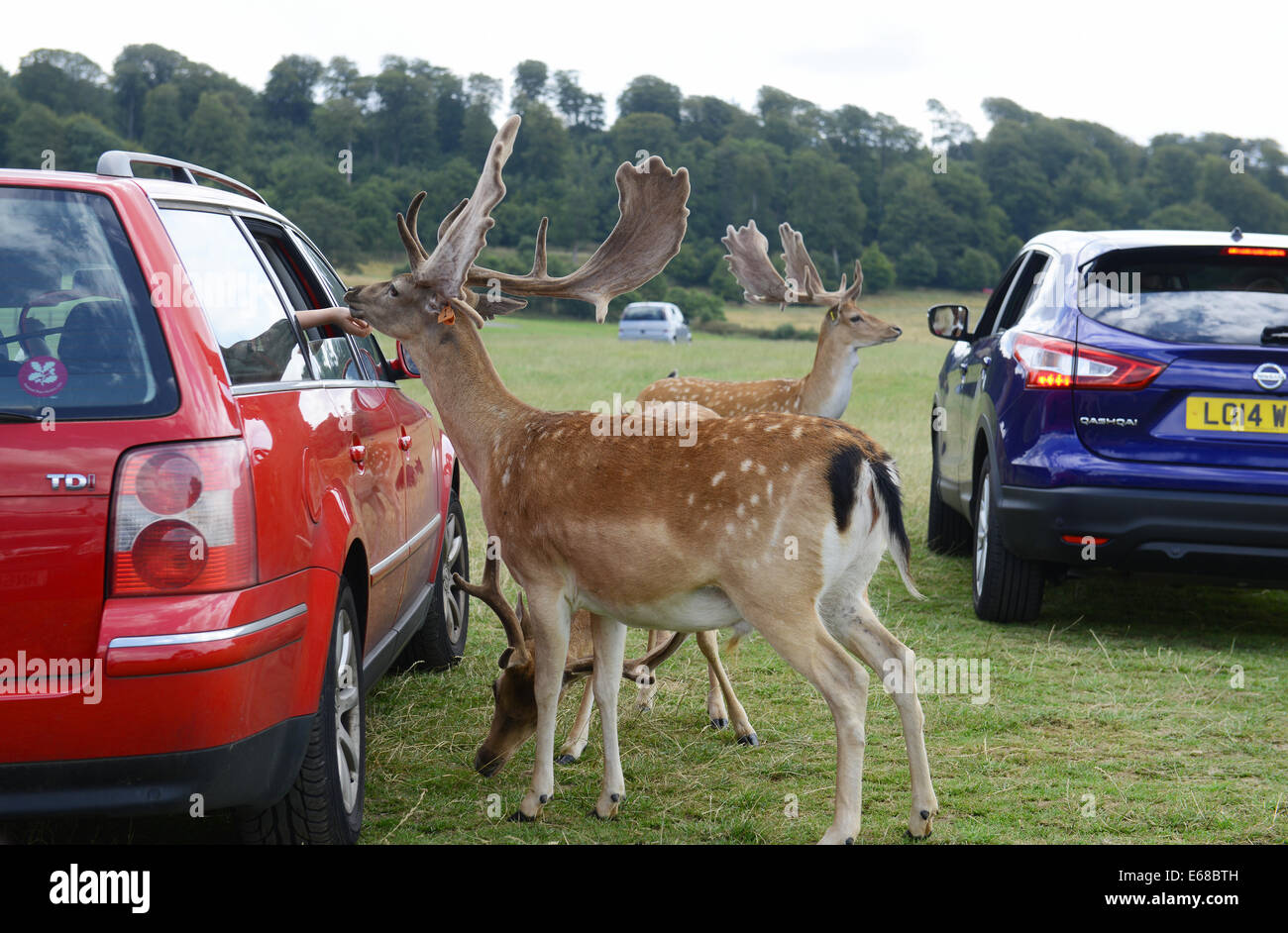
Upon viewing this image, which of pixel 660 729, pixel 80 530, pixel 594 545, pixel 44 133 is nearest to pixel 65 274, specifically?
pixel 80 530

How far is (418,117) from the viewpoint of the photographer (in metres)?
80.8

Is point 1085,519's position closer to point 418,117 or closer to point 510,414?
point 510,414

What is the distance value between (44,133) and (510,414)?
66808 mm

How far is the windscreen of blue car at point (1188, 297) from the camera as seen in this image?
629 cm

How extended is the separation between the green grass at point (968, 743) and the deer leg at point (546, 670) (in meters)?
0.11

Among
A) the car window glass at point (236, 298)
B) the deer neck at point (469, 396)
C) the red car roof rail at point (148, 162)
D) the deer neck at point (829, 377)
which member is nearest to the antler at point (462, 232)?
the deer neck at point (469, 396)

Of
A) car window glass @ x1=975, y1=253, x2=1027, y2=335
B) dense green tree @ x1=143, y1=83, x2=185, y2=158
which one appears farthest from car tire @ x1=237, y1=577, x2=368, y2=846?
dense green tree @ x1=143, y1=83, x2=185, y2=158

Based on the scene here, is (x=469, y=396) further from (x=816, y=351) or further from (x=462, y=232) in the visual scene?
(x=816, y=351)

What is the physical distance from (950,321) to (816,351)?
2.54 metres

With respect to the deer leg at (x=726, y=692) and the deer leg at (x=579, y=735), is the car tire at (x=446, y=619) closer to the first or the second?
the deer leg at (x=579, y=735)

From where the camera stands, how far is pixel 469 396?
5.15 meters

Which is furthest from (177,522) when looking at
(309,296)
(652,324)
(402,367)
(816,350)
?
(652,324)

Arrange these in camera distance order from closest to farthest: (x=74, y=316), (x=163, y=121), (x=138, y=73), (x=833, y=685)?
(x=74, y=316)
(x=833, y=685)
(x=163, y=121)
(x=138, y=73)

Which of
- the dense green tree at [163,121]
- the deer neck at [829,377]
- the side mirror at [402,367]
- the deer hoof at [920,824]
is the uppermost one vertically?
the dense green tree at [163,121]
